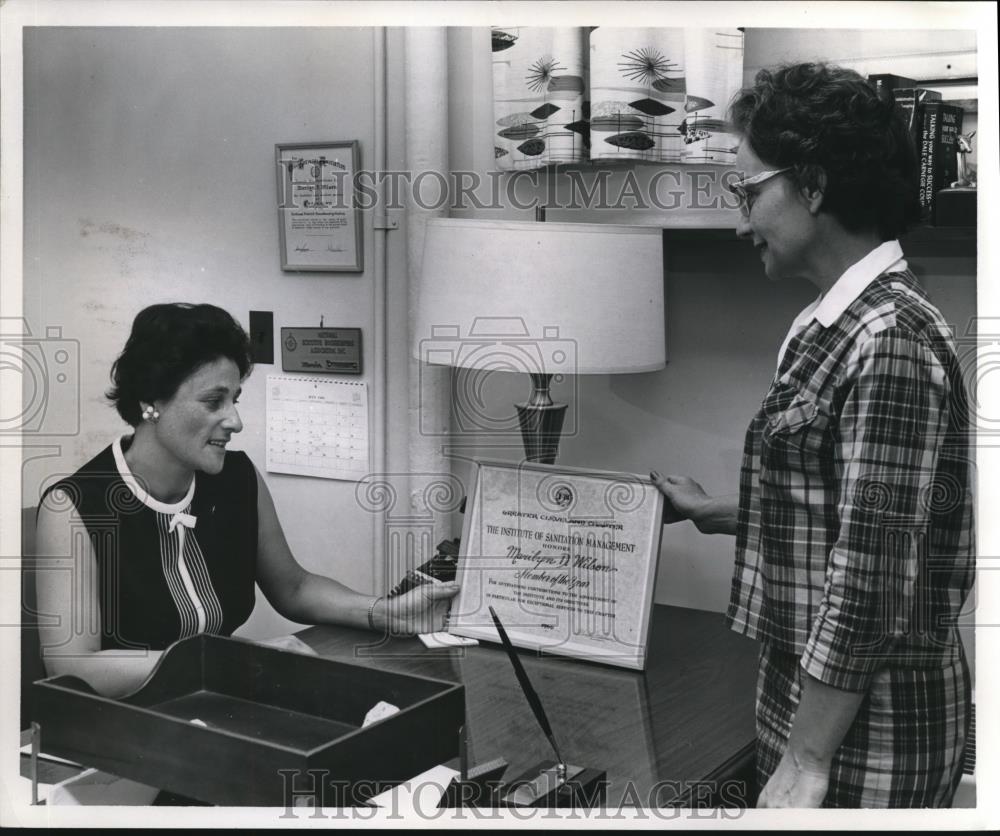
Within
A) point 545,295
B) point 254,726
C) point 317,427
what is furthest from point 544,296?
point 254,726

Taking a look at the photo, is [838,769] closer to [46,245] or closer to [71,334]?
[71,334]

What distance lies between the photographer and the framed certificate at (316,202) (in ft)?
5.95

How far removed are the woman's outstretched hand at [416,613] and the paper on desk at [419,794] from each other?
0.29 meters

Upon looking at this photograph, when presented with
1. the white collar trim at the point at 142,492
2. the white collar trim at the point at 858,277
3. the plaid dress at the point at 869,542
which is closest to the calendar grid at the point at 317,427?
the white collar trim at the point at 142,492

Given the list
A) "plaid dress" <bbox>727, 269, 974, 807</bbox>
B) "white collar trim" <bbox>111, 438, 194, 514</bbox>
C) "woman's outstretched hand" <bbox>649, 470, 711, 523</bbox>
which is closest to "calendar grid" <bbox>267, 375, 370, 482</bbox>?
"white collar trim" <bbox>111, 438, 194, 514</bbox>

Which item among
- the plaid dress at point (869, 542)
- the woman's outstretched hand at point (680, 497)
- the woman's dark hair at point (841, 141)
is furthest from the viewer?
the woman's outstretched hand at point (680, 497)

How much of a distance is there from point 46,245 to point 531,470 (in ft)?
2.80

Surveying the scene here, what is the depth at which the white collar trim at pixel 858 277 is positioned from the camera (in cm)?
144

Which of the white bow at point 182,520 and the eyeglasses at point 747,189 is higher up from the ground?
the eyeglasses at point 747,189

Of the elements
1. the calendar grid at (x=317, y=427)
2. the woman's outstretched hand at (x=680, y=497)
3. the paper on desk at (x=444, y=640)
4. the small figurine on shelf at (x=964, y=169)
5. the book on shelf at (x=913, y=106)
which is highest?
the book on shelf at (x=913, y=106)

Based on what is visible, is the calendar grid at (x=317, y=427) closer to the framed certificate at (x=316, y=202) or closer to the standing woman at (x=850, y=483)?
the framed certificate at (x=316, y=202)

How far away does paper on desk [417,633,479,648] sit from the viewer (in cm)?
179

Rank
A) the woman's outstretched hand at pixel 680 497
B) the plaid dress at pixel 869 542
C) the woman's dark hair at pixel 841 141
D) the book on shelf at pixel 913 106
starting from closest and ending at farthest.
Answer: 1. the plaid dress at pixel 869 542
2. the woman's dark hair at pixel 841 141
3. the book on shelf at pixel 913 106
4. the woman's outstretched hand at pixel 680 497

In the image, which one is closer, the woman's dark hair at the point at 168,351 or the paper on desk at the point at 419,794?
the paper on desk at the point at 419,794
